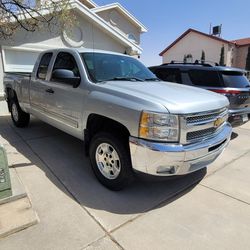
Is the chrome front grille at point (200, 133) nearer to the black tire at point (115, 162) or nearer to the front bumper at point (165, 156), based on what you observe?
the front bumper at point (165, 156)

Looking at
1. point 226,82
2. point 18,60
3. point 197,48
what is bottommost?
point 226,82

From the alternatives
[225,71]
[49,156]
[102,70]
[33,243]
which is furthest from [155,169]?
[225,71]

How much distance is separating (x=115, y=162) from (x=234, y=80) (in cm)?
425

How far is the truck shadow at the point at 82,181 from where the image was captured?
3.26 metres

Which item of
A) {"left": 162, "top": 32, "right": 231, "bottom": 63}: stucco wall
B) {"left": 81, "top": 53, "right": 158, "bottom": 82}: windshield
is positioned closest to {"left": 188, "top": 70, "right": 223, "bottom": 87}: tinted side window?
{"left": 81, "top": 53, "right": 158, "bottom": 82}: windshield

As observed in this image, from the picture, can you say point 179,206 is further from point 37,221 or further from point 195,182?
point 37,221

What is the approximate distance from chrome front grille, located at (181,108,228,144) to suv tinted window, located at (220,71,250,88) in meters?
2.72

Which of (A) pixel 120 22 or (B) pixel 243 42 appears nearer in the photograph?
(A) pixel 120 22

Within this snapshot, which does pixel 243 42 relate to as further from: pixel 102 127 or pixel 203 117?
pixel 102 127

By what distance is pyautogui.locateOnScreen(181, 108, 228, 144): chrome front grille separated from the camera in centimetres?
292

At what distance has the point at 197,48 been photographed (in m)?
32.2

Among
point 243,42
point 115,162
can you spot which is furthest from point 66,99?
point 243,42

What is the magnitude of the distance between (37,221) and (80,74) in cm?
227

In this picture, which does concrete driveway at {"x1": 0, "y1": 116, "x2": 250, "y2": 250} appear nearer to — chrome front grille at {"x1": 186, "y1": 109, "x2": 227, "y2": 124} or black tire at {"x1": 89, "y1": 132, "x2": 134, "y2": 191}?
black tire at {"x1": 89, "y1": 132, "x2": 134, "y2": 191}
